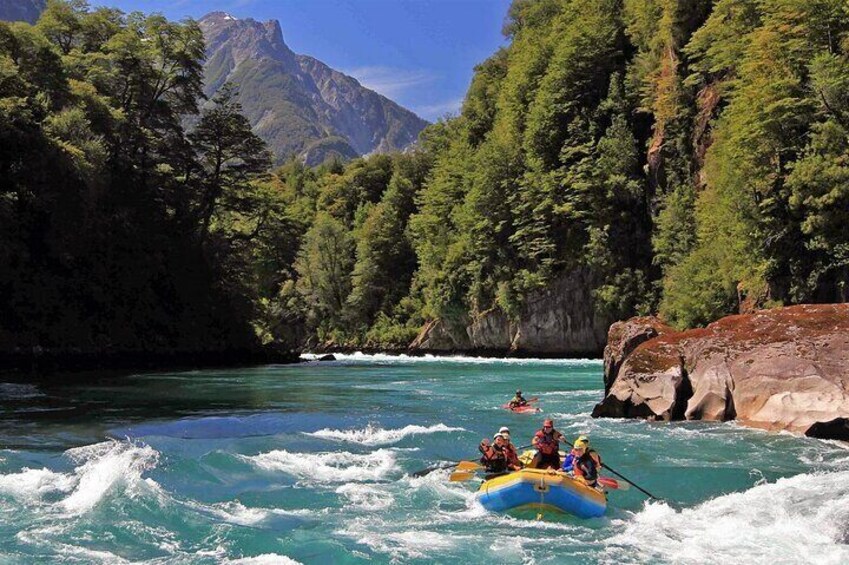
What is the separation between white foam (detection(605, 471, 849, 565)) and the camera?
932 centimetres

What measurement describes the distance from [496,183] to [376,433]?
43.8 m

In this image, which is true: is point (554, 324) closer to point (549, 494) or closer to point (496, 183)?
point (496, 183)

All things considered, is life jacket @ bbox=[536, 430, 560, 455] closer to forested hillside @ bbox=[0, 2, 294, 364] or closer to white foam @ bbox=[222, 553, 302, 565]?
white foam @ bbox=[222, 553, 302, 565]

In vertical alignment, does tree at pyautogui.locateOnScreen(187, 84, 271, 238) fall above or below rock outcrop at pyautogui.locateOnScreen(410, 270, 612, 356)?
above

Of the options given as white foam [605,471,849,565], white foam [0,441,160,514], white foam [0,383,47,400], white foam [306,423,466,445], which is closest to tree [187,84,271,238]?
white foam [0,383,47,400]

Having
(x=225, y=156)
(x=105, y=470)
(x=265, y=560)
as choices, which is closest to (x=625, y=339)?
(x=105, y=470)

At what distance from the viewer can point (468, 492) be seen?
42.4 feet

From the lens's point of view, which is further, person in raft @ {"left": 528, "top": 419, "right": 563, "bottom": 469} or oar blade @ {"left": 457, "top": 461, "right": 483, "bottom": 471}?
oar blade @ {"left": 457, "top": 461, "right": 483, "bottom": 471}

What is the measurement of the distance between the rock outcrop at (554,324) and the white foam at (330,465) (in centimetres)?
3810

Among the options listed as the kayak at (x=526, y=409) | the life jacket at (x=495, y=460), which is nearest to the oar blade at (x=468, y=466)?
the life jacket at (x=495, y=460)

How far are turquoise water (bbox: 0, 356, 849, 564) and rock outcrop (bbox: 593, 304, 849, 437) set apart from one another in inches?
29.5

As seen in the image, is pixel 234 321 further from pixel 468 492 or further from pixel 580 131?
pixel 468 492

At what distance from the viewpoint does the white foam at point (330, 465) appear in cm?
1389

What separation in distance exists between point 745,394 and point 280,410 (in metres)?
13.5
